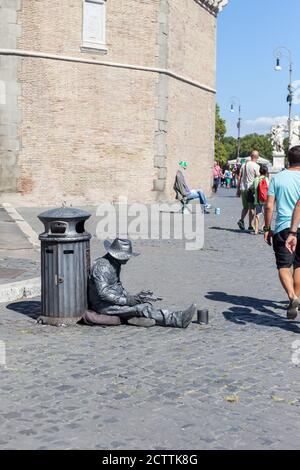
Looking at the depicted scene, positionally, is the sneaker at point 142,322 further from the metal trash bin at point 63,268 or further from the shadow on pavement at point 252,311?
the shadow on pavement at point 252,311

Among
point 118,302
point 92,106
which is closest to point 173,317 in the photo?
point 118,302

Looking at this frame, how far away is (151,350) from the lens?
19.0 ft

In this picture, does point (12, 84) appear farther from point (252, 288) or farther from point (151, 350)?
point (151, 350)

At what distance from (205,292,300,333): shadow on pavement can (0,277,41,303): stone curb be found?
2.11 metres

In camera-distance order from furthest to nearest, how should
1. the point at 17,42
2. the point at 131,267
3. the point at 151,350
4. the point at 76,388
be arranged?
the point at 17,42
the point at 131,267
the point at 151,350
the point at 76,388

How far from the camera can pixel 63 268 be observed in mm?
6652

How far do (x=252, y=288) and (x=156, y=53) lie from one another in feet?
55.1

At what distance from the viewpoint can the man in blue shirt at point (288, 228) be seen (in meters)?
6.88

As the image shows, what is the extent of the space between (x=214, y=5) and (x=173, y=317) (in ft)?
82.8

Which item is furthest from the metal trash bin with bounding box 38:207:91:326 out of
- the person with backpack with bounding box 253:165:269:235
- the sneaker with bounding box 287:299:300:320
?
the person with backpack with bounding box 253:165:269:235

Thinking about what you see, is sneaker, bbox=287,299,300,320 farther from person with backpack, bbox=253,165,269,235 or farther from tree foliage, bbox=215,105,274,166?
tree foliage, bbox=215,105,274,166

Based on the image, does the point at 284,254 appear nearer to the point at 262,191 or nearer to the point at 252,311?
the point at 252,311

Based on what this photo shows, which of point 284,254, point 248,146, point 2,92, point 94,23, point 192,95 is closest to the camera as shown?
point 284,254
